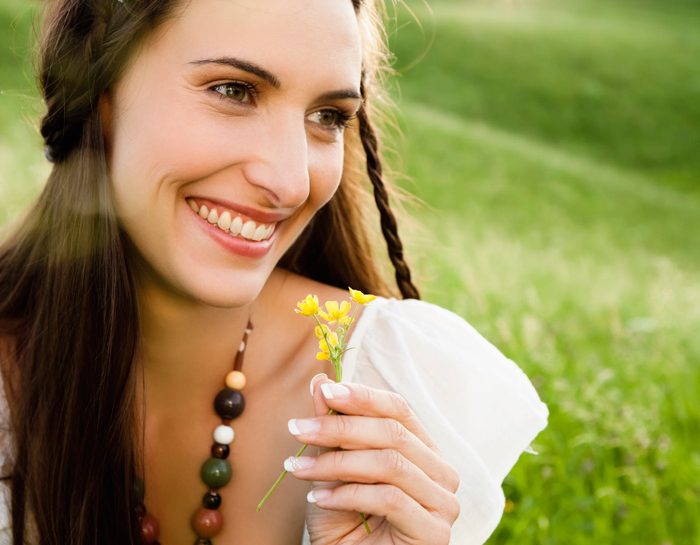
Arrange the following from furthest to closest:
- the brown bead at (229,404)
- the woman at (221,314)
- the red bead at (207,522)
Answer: the brown bead at (229,404) < the red bead at (207,522) < the woman at (221,314)

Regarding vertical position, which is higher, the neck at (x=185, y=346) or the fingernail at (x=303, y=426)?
the fingernail at (x=303, y=426)

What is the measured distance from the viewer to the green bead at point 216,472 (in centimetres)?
243

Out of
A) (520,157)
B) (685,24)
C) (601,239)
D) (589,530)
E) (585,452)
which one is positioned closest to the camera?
(589,530)

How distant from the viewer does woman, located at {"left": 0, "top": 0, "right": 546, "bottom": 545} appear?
6.28 feet

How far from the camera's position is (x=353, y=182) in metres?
2.77

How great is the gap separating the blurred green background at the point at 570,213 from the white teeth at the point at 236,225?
0.86 m

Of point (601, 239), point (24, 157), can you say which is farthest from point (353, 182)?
point (601, 239)

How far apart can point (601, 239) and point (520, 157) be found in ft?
8.28

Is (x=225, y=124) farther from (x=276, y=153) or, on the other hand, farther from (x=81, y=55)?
(x=81, y=55)

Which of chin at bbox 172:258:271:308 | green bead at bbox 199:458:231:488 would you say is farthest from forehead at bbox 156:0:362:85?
green bead at bbox 199:458:231:488

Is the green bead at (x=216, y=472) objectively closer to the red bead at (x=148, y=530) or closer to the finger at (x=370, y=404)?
the red bead at (x=148, y=530)

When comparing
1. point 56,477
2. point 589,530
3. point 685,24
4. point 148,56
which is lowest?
point 685,24

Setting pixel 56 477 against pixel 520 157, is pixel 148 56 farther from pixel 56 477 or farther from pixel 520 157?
pixel 520 157

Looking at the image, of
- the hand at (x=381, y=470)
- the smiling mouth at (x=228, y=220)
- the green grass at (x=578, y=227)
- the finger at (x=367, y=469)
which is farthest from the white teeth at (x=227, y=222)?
the green grass at (x=578, y=227)
